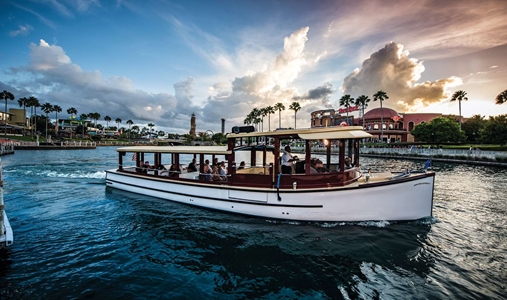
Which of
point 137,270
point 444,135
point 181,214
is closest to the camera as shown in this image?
point 137,270

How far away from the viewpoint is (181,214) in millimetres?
10289

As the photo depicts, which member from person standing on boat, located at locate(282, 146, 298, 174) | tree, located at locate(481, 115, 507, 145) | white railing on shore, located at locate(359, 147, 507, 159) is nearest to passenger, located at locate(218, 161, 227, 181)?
person standing on boat, located at locate(282, 146, 298, 174)

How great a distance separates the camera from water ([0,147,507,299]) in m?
5.27

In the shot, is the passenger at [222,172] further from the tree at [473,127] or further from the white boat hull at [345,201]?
the tree at [473,127]

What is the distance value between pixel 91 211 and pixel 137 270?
261 inches

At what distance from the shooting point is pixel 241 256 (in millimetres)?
6734

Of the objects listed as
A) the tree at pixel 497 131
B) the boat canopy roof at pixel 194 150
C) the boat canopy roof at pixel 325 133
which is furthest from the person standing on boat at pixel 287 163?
the tree at pixel 497 131

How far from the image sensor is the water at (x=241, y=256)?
5.27 m

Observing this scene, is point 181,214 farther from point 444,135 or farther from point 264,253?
point 444,135

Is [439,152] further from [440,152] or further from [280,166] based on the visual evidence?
[280,166]

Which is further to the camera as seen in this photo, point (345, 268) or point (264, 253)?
point (264, 253)

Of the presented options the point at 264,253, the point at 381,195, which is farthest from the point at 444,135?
the point at 264,253

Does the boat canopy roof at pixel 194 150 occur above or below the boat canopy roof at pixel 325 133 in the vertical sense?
below

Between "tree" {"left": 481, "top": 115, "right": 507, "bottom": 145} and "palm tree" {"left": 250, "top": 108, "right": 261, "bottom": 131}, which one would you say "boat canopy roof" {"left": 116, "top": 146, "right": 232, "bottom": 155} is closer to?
"tree" {"left": 481, "top": 115, "right": 507, "bottom": 145}
